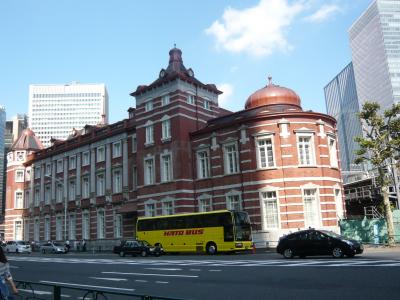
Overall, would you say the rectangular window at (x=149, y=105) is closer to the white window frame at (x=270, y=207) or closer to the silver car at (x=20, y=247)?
the white window frame at (x=270, y=207)

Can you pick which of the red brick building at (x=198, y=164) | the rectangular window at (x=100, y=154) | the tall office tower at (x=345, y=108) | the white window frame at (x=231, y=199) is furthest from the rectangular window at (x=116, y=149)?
the tall office tower at (x=345, y=108)

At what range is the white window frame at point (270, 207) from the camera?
33.3 m

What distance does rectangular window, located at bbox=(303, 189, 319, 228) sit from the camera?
109 ft

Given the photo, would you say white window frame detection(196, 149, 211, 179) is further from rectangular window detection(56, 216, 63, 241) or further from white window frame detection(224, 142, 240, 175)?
rectangular window detection(56, 216, 63, 241)

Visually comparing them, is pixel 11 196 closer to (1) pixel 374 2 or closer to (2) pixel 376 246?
(2) pixel 376 246

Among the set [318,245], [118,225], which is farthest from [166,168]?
[318,245]

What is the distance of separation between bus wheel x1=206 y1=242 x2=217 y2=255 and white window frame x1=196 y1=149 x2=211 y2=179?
8.66 m

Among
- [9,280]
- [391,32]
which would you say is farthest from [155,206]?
[391,32]

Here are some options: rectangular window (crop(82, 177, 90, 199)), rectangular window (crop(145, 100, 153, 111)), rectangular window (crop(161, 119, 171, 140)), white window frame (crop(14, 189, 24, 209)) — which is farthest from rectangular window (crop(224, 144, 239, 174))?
white window frame (crop(14, 189, 24, 209))

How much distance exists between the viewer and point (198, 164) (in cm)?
3919

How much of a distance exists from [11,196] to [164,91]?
111 feet

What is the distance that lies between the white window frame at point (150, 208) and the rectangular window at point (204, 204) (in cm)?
453

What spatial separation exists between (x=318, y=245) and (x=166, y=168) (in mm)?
20474

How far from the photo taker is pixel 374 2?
4712 inches
